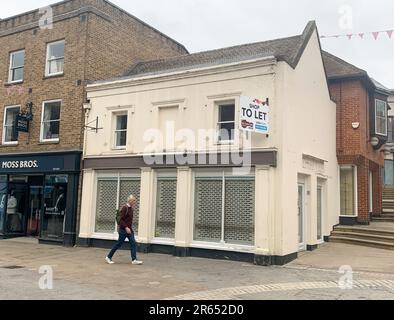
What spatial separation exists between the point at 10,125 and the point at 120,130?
656 cm

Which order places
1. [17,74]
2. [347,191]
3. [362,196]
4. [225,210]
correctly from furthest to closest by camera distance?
Answer: [17,74], [347,191], [362,196], [225,210]

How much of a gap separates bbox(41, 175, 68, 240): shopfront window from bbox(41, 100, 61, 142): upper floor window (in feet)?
5.48

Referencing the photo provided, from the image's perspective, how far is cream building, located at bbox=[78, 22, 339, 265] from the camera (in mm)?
12227

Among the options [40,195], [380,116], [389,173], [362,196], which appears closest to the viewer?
[362,196]

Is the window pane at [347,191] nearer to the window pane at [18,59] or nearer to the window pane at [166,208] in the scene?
the window pane at [166,208]

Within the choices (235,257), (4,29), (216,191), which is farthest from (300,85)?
(4,29)

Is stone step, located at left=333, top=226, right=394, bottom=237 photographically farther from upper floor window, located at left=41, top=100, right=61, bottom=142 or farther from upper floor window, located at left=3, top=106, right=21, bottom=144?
upper floor window, located at left=3, top=106, right=21, bottom=144

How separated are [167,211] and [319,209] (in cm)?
565

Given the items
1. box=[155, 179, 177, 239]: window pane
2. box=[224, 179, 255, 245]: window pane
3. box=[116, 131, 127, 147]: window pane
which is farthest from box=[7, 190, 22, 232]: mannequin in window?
box=[224, 179, 255, 245]: window pane

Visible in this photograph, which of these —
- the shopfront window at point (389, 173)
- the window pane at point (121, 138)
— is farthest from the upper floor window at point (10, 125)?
the shopfront window at point (389, 173)

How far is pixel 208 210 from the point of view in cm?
1324

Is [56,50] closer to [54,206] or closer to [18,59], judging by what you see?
[18,59]

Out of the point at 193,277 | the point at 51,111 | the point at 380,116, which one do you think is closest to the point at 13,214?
Result: the point at 51,111
